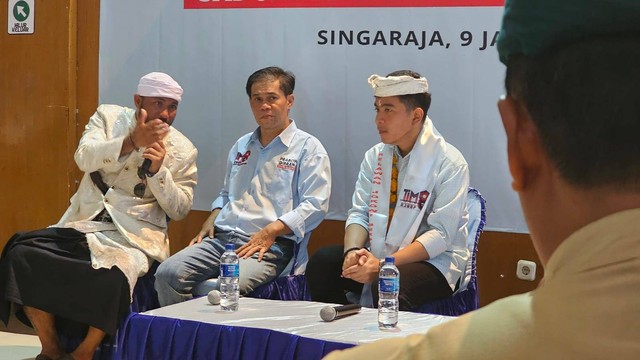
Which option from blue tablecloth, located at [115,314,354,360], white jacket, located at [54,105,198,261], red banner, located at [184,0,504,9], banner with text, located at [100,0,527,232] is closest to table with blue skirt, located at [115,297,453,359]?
blue tablecloth, located at [115,314,354,360]

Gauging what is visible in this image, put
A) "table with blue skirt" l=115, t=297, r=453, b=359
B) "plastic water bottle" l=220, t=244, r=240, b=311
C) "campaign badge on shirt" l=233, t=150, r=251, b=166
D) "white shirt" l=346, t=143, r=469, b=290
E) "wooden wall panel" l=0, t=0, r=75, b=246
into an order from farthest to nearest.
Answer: "wooden wall panel" l=0, t=0, r=75, b=246, "campaign badge on shirt" l=233, t=150, r=251, b=166, "white shirt" l=346, t=143, r=469, b=290, "plastic water bottle" l=220, t=244, r=240, b=311, "table with blue skirt" l=115, t=297, r=453, b=359

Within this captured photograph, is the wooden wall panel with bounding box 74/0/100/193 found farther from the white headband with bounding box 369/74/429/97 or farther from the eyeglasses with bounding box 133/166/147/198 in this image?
the white headband with bounding box 369/74/429/97

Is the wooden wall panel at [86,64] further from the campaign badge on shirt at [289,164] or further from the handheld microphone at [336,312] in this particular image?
the handheld microphone at [336,312]

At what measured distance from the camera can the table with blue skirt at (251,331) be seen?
2.53 meters

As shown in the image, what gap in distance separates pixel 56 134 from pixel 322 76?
5.26 ft

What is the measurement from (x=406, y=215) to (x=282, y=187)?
28.3 inches

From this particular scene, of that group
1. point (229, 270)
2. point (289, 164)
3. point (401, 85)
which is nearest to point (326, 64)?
point (289, 164)

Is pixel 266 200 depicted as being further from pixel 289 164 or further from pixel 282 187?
pixel 289 164

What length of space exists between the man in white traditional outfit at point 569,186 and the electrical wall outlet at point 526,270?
3.44 metres

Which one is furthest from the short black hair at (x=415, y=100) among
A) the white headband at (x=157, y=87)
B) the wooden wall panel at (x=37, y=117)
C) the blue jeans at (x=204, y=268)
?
the wooden wall panel at (x=37, y=117)

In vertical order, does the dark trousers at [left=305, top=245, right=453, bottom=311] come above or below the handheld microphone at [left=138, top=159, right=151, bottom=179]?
below

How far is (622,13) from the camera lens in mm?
507

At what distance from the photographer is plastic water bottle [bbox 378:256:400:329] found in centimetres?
264

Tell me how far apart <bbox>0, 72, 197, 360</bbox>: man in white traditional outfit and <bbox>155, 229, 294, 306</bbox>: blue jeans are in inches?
6.7
